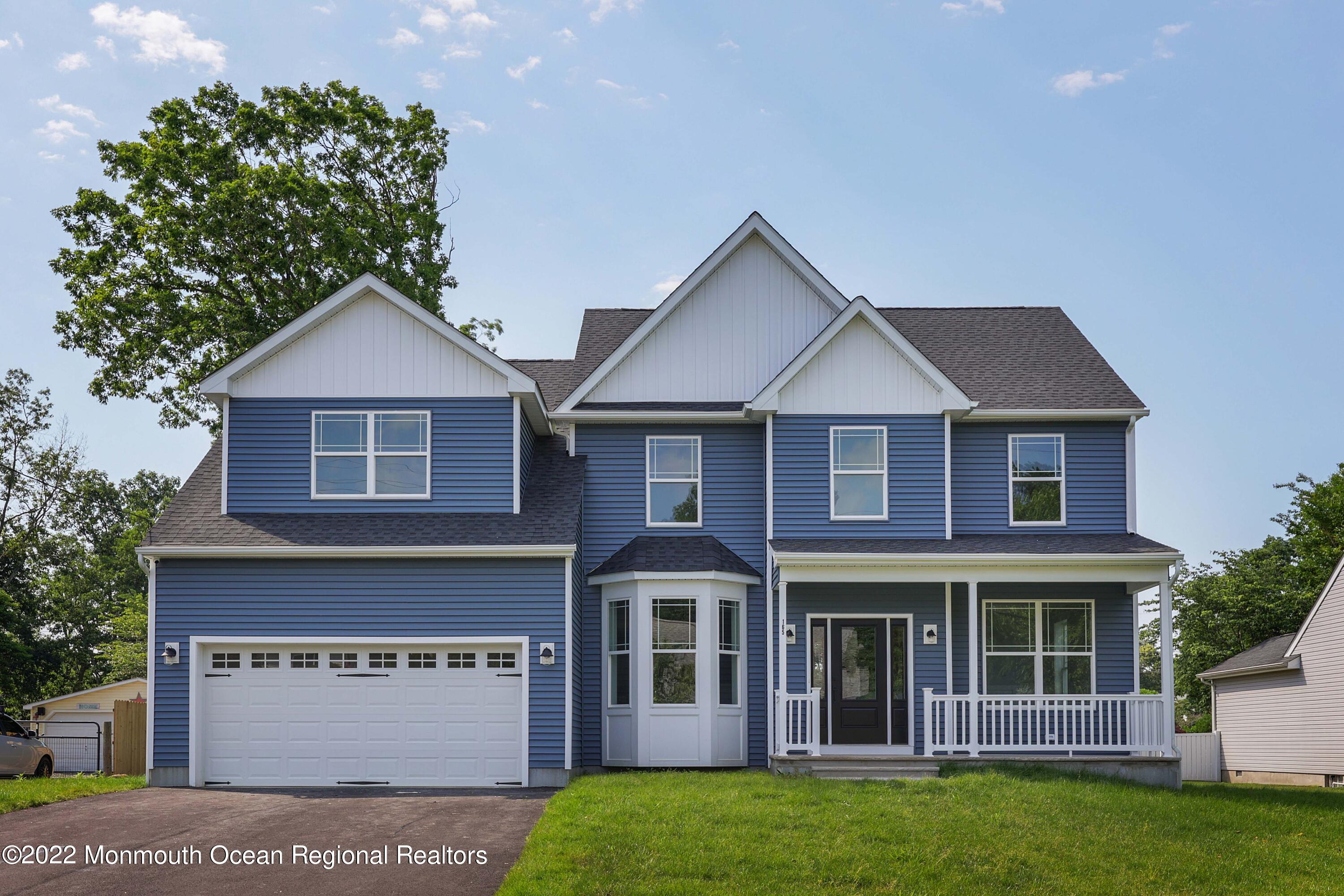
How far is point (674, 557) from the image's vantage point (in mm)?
19250

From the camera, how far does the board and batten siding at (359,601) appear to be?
1772 centimetres

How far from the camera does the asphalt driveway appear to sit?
1018cm

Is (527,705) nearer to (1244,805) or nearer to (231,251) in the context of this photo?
(1244,805)

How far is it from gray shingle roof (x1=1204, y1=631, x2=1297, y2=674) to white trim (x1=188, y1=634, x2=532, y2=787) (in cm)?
1897

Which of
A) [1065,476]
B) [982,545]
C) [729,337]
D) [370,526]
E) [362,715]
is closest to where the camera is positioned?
[362,715]

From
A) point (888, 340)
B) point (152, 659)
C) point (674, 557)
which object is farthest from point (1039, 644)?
point (152, 659)

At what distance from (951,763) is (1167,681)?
3408 millimetres

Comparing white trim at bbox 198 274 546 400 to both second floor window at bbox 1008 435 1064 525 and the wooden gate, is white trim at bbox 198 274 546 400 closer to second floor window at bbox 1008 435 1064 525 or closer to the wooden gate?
second floor window at bbox 1008 435 1064 525

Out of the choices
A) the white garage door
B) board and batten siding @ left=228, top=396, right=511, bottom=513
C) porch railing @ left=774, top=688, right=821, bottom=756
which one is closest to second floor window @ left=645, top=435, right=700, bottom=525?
board and batten siding @ left=228, top=396, right=511, bottom=513

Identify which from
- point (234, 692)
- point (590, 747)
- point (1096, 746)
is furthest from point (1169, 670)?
point (234, 692)

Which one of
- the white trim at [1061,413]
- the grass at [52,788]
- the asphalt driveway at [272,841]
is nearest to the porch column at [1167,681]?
the white trim at [1061,413]

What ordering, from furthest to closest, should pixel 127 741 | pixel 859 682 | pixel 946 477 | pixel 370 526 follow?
pixel 127 741 < pixel 859 682 < pixel 946 477 < pixel 370 526

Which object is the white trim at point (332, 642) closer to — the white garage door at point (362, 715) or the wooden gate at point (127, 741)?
the white garage door at point (362, 715)

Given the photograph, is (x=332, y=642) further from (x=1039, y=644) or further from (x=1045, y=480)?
(x=1045, y=480)
